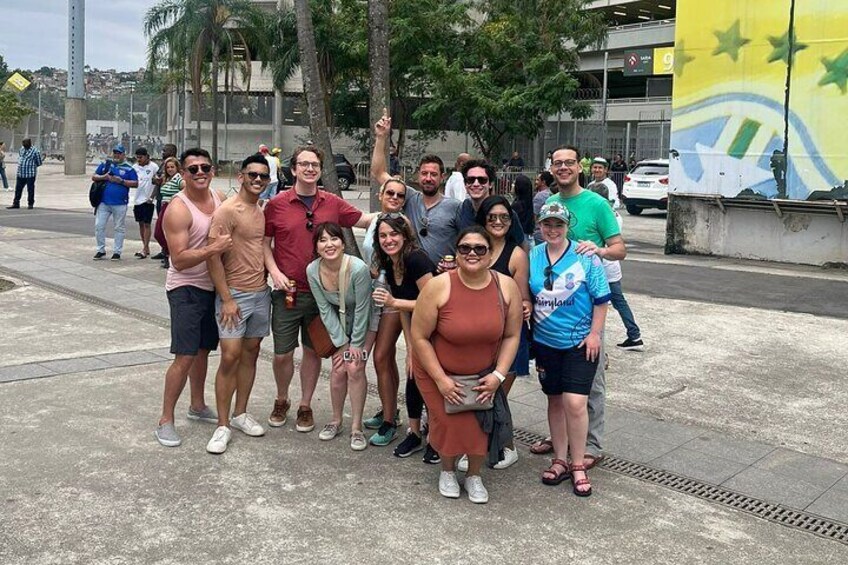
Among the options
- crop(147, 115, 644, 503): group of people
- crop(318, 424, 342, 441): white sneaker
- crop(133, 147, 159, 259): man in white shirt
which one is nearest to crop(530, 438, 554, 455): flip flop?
crop(147, 115, 644, 503): group of people

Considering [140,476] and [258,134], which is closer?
[140,476]

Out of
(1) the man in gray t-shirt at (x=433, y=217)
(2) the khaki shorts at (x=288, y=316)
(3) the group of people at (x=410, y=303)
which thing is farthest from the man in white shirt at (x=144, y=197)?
(1) the man in gray t-shirt at (x=433, y=217)

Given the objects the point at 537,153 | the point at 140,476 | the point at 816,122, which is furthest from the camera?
the point at 537,153

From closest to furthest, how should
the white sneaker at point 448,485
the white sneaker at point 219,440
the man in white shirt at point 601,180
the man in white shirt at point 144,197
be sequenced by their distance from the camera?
the white sneaker at point 448,485 < the white sneaker at point 219,440 < the man in white shirt at point 601,180 < the man in white shirt at point 144,197

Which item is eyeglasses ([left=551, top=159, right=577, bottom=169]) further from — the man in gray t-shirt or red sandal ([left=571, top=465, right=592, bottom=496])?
red sandal ([left=571, top=465, right=592, bottom=496])

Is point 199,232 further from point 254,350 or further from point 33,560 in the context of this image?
point 33,560

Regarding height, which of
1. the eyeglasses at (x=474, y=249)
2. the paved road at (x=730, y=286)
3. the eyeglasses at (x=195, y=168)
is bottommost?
the paved road at (x=730, y=286)

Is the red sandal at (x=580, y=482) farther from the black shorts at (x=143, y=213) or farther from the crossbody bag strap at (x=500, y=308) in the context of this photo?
the black shorts at (x=143, y=213)

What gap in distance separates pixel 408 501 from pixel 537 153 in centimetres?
3714

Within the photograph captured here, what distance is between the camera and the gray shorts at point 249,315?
17.2ft

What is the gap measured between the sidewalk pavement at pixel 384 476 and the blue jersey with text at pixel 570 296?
2.76ft

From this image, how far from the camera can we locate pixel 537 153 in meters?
40.6

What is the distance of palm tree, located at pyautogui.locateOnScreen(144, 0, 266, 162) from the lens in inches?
1352

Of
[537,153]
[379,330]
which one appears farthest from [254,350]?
[537,153]
